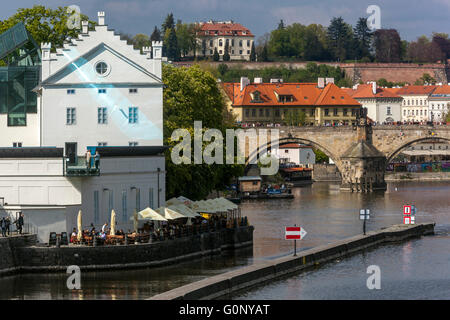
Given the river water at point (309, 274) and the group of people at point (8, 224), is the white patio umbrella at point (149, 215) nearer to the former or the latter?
the river water at point (309, 274)

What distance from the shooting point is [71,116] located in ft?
191

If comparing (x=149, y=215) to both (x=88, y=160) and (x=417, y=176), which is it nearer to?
(x=88, y=160)

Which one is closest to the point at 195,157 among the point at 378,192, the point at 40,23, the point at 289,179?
the point at 40,23

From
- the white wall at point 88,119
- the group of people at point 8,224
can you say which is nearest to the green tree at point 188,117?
the white wall at point 88,119

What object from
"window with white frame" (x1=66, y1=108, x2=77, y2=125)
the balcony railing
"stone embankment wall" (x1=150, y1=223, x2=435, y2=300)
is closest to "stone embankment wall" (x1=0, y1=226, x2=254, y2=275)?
the balcony railing

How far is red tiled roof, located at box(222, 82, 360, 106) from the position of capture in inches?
6014

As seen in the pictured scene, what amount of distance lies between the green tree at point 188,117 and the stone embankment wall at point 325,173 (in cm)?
6681

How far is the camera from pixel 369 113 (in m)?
196

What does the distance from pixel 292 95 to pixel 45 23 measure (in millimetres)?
72981

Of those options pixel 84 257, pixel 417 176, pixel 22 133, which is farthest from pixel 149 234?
pixel 417 176

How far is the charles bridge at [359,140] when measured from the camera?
410 ft

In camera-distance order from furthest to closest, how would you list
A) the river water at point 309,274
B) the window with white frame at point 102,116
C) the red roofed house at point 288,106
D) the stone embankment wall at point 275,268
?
the red roofed house at point 288,106, the window with white frame at point 102,116, the river water at point 309,274, the stone embankment wall at point 275,268

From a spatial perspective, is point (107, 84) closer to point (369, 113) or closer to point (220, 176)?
point (220, 176)

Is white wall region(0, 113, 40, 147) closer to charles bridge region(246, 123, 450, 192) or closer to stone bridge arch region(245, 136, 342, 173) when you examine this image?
charles bridge region(246, 123, 450, 192)
